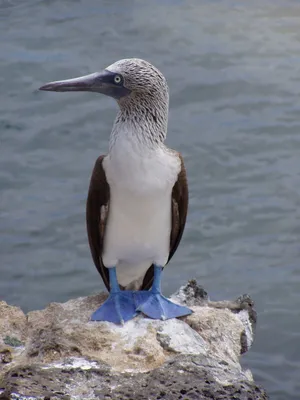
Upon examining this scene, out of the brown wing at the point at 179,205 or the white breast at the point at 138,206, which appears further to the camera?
the brown wing at the point at 179,205

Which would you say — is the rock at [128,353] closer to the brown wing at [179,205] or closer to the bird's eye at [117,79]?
the brown wing at [179,205]

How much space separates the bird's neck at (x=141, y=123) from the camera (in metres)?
4.33

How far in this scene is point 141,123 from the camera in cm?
436

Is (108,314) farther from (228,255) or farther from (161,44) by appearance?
(161,44)

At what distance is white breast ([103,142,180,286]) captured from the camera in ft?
14.1

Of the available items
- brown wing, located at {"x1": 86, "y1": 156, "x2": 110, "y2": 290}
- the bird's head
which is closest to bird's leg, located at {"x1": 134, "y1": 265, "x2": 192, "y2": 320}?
Result: brown wing, located at {"x1": 86, "y1": 156, "x2": 110, "y2": 290}

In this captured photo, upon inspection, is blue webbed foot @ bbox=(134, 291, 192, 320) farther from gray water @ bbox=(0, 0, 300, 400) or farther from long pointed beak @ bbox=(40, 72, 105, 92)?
gray water @ bbox=(0, 0, 300, 400)

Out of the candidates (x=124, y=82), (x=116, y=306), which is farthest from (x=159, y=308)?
(x=124, y=82)

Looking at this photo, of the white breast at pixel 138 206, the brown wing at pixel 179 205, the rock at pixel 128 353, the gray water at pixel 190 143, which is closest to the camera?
the rock at pixel 128 353

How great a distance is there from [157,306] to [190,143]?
389cm

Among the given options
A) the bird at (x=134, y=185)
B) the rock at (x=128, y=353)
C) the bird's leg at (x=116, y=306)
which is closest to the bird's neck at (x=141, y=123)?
the bird at (x=134, y=185)

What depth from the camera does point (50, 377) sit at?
3562 millimetres

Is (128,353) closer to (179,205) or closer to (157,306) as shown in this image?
(157,306)

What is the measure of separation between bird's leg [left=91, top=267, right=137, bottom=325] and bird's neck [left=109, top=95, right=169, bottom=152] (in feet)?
2.20
